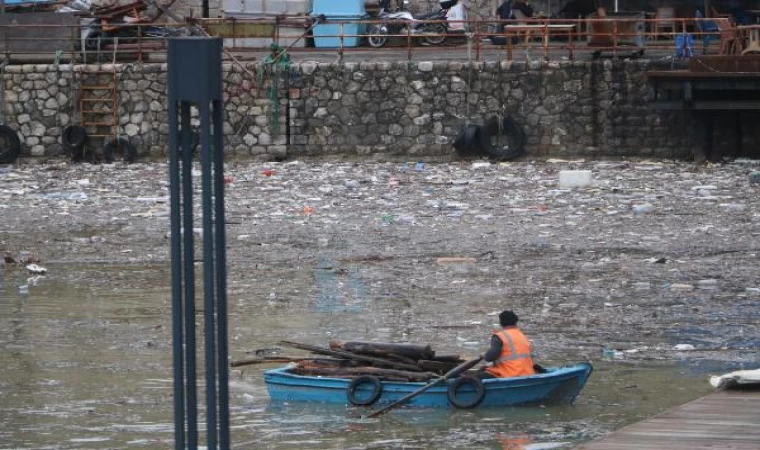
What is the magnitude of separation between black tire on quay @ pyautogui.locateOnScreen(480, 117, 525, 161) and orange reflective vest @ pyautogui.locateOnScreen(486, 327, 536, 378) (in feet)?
47.4

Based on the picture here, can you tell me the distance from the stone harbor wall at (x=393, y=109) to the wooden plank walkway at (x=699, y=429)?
52.4 ft

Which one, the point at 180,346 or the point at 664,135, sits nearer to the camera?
the point at 180,346

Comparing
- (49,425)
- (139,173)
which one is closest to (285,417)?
(49,425)

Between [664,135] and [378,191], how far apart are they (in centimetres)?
601

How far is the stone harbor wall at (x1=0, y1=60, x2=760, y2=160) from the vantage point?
2434cm

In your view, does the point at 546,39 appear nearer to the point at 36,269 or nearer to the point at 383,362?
the point at 36,269

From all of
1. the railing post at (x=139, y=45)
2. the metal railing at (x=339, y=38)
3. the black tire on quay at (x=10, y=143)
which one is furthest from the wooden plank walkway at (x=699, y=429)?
the black tire on quay at (x=10, y=143)

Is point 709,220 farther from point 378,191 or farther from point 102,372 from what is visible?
point 102,372

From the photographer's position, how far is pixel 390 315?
1324 cm

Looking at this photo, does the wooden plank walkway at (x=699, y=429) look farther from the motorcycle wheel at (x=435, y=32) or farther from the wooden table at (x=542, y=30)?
the motorcycle wheel at (x=435, y=32)

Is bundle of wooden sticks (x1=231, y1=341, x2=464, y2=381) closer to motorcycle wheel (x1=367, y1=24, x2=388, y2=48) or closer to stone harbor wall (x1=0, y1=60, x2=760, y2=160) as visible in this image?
stone harbor wall (x1=0, y1=60, x2=760, y2=160)

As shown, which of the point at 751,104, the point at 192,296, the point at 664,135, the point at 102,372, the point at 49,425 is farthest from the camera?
the point at 664,135

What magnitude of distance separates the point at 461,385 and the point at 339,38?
56.1 ft

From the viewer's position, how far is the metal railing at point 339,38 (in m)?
24.6
